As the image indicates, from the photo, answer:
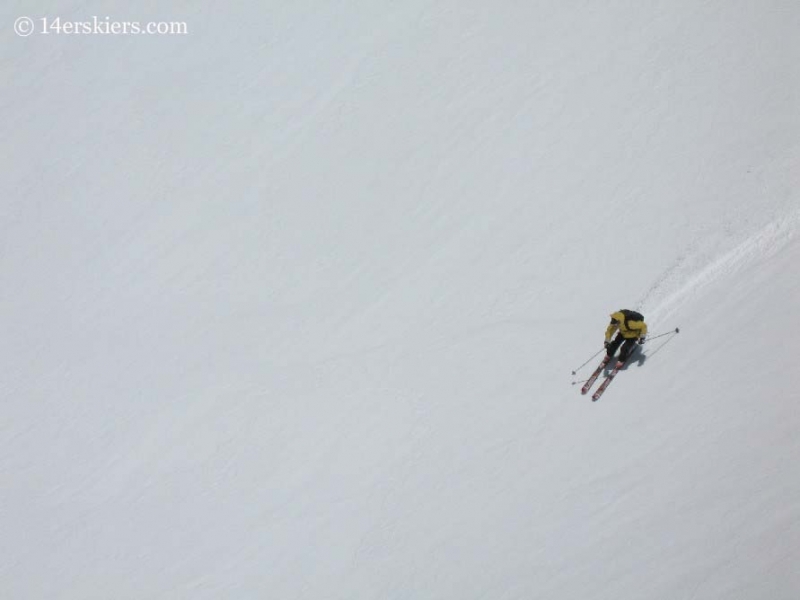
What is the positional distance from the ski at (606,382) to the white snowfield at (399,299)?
13cm

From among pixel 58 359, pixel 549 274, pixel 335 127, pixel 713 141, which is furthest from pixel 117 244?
pixel 713 141

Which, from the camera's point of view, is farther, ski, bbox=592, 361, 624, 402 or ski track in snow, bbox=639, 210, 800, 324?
ski track in snow, bbox=639, 210, 800, 324

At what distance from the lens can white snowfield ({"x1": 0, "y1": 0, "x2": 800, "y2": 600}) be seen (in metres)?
10.9

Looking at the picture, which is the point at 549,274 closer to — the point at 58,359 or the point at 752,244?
the point at 752,244

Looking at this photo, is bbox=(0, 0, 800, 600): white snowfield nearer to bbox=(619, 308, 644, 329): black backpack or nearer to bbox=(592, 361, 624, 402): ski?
bbox=(592, 361, 624, 402): ski

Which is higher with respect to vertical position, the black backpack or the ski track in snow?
the ski track in snow

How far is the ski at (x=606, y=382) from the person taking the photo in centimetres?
1160

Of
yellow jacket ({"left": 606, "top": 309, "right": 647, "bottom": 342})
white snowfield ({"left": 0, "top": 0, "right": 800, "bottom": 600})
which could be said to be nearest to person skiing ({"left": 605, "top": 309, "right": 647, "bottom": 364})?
yellow jacket ({"left": 606, "top": 309, "right": 647, "bottom": 342})

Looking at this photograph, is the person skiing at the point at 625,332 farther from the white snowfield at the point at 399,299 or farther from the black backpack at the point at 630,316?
the white snowfield at the point at 399,299

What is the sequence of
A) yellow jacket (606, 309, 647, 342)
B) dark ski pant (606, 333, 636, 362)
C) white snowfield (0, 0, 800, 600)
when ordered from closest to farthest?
white snowfield (0, 0, 800, 600) < yellow jacket (606, 309, 647, 342) < dark ski pant (606, 333, 636, 362)

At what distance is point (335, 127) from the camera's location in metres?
16.0

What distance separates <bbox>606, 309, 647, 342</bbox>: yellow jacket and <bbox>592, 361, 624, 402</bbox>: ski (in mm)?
557

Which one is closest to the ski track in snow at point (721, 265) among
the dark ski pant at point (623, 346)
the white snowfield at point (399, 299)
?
the white snowfield at point (399, 299)

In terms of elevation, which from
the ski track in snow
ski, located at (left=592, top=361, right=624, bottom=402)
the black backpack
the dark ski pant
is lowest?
ski, located at (left=592, top=361, right=624, bottom=402)
